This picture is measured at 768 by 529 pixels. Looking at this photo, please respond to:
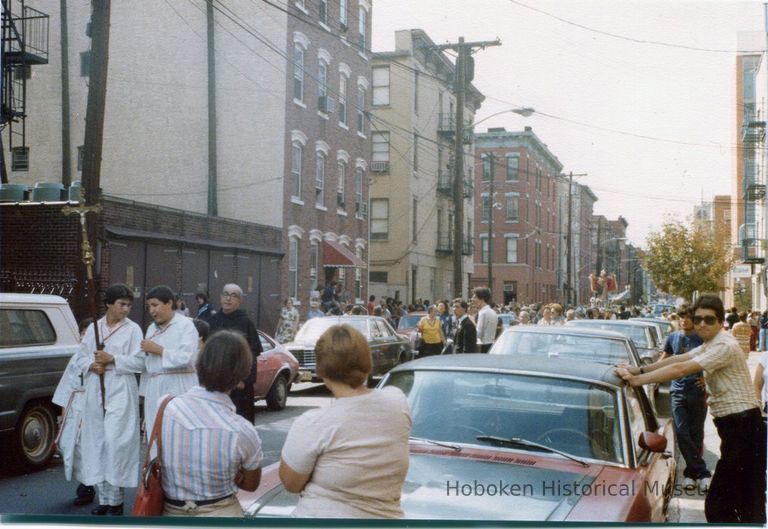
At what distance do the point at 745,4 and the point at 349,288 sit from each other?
174 inches

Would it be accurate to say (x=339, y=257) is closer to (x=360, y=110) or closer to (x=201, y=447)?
(x=360, y=110)

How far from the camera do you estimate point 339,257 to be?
28.5 feet

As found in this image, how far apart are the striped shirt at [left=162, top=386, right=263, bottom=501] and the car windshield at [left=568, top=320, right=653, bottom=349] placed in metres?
10.5

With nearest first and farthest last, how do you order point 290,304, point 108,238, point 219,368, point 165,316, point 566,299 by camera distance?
1. point 219,368
2. point 165,316
3. point 108,238
4. point 290,304
5. point 566,299

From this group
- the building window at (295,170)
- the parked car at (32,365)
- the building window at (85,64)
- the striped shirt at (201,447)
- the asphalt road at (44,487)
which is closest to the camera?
the striped shirt at (201,447)

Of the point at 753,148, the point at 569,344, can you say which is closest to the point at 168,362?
the point at 753,148

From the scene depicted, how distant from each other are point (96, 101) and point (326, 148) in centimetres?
260

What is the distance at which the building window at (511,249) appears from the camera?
22.0 m

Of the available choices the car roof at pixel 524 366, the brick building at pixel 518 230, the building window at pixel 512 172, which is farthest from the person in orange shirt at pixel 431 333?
the brick building at pixel 518 230

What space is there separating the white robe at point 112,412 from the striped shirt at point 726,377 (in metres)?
3.80

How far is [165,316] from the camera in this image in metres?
5.66

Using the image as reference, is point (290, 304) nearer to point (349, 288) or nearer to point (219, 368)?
point (349, 288)

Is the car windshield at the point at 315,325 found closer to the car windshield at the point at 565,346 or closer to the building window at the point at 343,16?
the car windshield at the point at 565,346

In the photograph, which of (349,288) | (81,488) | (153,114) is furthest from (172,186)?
(81,488)
